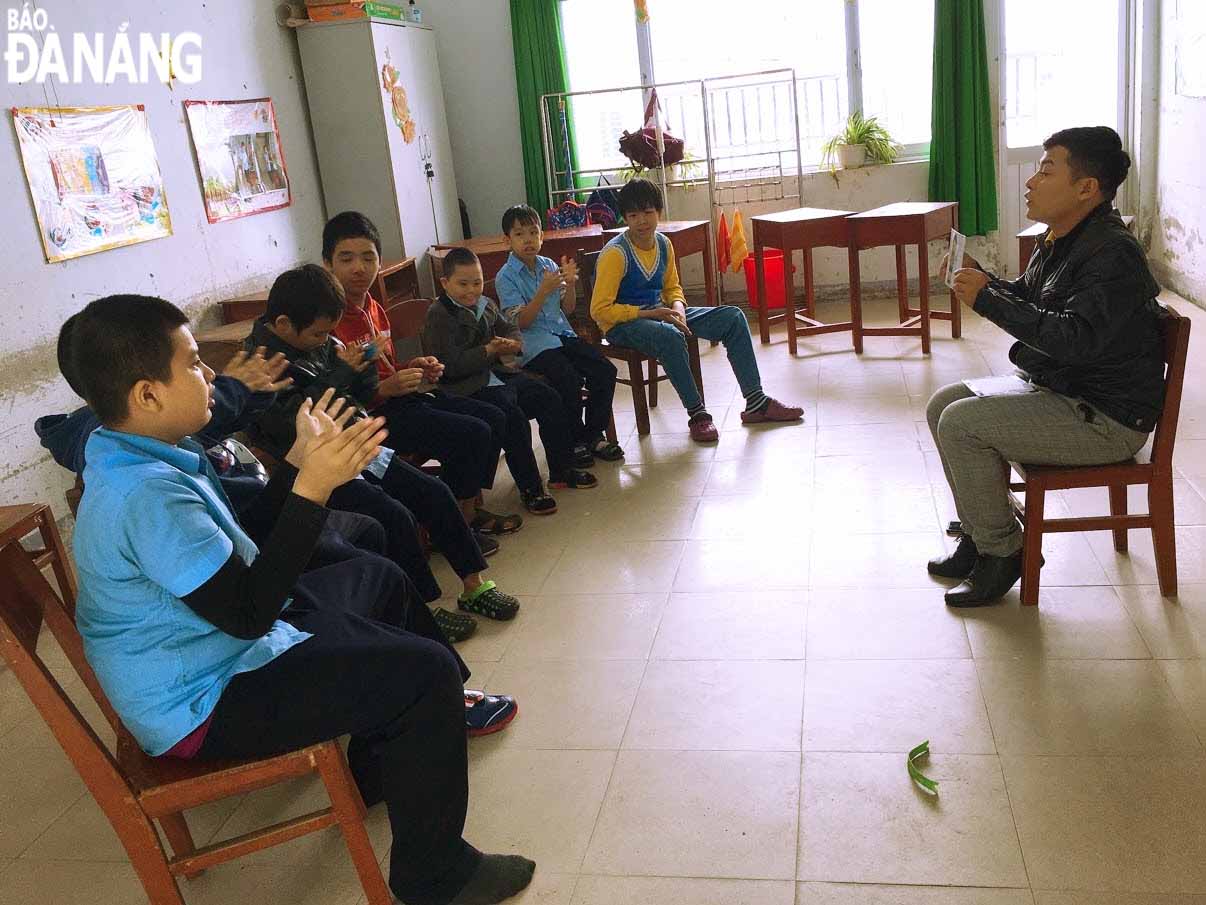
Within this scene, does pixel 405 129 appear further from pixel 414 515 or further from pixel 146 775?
pixel 146 775

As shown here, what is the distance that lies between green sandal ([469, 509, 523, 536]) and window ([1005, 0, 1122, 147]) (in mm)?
4768

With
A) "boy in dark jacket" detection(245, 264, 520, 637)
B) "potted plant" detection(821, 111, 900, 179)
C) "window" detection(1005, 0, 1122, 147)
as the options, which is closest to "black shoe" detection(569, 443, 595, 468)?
"boy in dark jacket" detection(245, 264, 520, 637)

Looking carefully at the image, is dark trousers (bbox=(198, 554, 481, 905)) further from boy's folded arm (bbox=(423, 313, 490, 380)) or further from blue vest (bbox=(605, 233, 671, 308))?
blue vest (bbox=(605, 233, 671, 308))

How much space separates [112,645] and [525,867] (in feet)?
2.55

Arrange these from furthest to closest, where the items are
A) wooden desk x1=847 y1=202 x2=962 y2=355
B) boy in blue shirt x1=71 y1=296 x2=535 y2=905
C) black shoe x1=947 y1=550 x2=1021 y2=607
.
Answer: wooden desk x1=847 y1=202 x2=962 y2=355, black shoe x1=947 y1=550 x2=1021 y2=607, boy in blue shirt x1=71 y1=296 x2=535 y2=905

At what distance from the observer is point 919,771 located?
1.93 meters

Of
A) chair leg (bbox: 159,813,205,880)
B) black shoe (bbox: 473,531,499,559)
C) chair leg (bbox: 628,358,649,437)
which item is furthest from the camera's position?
chair leg (bbox: 628,358,649,437)

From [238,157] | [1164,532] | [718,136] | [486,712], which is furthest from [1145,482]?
[718,136]

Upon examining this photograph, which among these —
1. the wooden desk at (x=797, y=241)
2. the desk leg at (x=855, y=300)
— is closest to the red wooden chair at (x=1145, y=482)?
the desk leg at (x=855, y=300)

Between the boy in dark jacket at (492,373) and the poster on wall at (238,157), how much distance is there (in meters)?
1.76

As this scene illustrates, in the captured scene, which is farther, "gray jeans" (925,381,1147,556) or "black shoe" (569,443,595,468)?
"black shoe" (569,443,595,468)

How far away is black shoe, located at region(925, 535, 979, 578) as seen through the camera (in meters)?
2.71

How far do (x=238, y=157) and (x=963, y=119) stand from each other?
4.24 m

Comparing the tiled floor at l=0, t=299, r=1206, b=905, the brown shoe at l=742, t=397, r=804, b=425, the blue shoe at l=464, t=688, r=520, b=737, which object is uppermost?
the brown shoe at l=742, t=397, r=804, b=425
